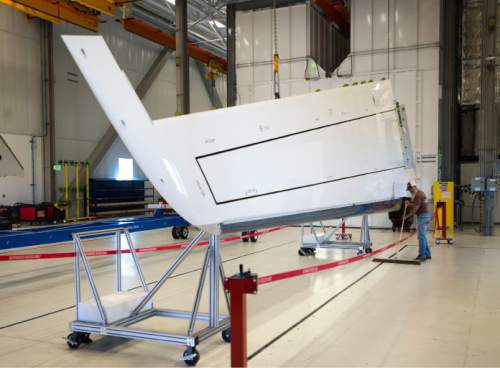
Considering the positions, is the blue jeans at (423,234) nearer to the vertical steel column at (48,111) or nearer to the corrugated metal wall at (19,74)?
the vertical steel column at (48,111)

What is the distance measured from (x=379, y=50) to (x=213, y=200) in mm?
12420

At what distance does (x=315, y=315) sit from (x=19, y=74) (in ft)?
49.7

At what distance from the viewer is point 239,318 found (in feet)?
10.2

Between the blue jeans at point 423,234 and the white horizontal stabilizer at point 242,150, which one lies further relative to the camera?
the blue jeans at point 423,234

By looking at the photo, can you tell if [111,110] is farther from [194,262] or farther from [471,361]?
[194,262]

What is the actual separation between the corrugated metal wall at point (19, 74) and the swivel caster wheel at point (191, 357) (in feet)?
47.1

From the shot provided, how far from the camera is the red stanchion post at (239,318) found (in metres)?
3.10

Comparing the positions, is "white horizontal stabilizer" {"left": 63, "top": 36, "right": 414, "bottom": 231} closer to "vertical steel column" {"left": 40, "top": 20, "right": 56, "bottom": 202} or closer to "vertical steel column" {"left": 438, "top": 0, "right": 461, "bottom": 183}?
"vertical steel column" {"left": 438, "top": 0, "right": 461, "bottom": 183}

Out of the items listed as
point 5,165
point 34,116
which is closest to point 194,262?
point 5,165

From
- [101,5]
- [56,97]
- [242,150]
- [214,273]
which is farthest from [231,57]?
[242,150]

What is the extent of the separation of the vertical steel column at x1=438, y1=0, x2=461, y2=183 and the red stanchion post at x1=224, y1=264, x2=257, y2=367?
1205cm

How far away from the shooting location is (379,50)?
47.2 feet

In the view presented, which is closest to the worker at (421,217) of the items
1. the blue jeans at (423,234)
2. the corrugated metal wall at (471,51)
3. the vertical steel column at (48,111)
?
the blue jeans at (423,234)

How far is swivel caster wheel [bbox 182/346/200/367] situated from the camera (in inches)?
152
